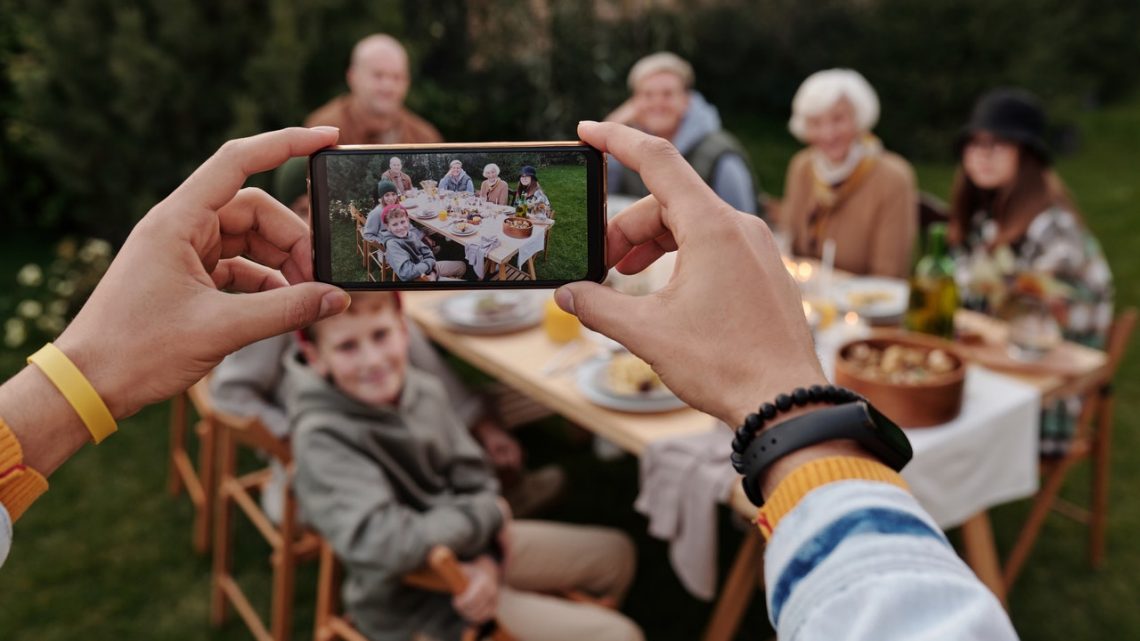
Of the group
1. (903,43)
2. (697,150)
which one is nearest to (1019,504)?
(697,150)

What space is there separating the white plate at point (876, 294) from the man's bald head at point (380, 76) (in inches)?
106

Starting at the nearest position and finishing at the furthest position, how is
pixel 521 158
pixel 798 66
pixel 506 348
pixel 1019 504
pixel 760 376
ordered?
pixel 760 376
pixel 521 158
pixel 506 348
pixel 1019 504
pixel 798 66

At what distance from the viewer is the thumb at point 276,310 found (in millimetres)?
1013

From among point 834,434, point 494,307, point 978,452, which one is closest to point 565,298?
point 834,434

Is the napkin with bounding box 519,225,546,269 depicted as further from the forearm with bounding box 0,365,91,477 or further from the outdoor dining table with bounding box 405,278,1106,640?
the outdoor dining table with bounding box 405,278,1106,640

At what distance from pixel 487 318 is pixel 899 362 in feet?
4.59

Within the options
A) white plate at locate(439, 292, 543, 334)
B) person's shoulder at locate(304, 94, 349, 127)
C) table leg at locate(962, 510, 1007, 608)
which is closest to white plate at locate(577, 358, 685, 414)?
white plate at locate(439, 292, 543, 334)

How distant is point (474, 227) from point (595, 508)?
110 inches

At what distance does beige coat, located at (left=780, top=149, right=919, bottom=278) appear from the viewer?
394 centimetres

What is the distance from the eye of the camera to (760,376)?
906 millimetres

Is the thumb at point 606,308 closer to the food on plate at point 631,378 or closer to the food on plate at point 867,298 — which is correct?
the food on plate at point 631,378

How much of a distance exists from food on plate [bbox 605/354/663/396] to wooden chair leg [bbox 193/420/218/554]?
5.19 ft

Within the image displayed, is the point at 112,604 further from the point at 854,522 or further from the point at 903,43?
the point at 903,43

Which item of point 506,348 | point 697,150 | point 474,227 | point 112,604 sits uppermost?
point 474,227
